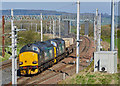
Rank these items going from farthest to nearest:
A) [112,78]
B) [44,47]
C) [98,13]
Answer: [98,13] → [44,47] → [112,78]

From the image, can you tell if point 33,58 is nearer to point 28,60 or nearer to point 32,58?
point 32,58

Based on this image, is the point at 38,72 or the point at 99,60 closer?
the point at 99,60

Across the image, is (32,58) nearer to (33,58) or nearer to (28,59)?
(33,58)

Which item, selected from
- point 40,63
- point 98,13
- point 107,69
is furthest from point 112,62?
point 98,13

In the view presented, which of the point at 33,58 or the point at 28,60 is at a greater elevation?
the point at 33,58

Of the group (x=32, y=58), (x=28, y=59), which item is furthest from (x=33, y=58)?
(x=28, y=59)

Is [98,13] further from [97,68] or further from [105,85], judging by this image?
[105,85]

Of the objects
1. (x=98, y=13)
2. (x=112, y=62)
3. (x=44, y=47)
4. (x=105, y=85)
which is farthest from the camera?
(x=98, y=13)

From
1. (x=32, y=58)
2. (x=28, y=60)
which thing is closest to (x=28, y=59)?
(x=28, y=60)

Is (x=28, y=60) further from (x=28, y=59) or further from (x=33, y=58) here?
(x=33, y=58)

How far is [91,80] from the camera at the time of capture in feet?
49.1

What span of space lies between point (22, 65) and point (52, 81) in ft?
9.59

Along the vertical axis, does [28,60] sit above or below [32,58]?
below

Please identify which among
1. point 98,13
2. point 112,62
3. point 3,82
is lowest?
point 3,82
